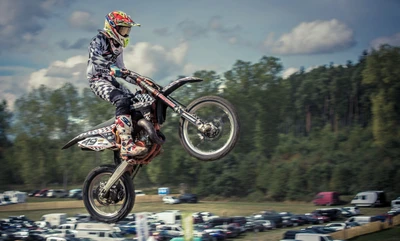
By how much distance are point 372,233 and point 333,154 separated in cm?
2277

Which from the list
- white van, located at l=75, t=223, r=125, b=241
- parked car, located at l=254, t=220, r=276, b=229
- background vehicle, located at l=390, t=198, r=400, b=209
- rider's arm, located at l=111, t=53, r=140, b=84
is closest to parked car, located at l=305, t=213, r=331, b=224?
parked car, located at l=254, t=220, r=276, b=229

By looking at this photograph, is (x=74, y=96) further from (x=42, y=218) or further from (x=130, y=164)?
(x=130, y=164)

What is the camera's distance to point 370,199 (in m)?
47.9

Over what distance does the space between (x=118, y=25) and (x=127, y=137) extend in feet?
6.14

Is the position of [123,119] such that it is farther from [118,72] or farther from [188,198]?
[188,198]

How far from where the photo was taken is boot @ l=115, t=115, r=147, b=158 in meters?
9.17

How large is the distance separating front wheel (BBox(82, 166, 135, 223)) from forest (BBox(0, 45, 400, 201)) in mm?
24183

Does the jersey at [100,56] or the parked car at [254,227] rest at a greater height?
the jersey at [100,56]

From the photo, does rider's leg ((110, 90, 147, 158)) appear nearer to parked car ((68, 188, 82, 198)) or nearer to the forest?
the forest

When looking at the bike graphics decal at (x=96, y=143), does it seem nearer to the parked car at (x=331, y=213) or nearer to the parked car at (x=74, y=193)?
the parked car at (x=74, y=193)

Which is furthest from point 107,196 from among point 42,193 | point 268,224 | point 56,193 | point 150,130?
point 56,193

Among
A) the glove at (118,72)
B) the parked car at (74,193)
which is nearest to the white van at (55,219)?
the parked car at (74,193)

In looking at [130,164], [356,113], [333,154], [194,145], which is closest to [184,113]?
[194,145]

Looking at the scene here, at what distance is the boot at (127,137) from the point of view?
361 inches
